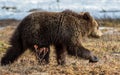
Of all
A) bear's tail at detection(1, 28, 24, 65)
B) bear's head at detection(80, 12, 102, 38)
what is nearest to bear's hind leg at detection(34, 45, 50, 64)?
bear's tail at detection(1, 28, 24, 65)

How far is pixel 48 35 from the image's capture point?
10.1 meters

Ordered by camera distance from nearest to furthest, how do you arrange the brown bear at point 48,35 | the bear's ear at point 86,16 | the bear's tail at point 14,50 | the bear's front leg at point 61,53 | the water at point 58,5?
1. the brown bear at point 48,35
2. the bear's tail at point 14,50
3. the bear's front leg at point 61,53
4. the bear's ear at point 86,16
5. the water at point 58,5

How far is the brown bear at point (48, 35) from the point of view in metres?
9.94

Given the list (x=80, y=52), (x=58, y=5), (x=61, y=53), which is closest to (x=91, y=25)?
(x=61, y=53)

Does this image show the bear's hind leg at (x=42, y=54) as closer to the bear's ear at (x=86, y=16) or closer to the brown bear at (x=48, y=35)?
the brown bear at (x=48, y=35)

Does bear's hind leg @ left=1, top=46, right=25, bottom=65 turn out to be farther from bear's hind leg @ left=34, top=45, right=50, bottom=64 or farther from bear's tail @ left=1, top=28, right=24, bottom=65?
bear's hind leg @ left=34, top=45, right=50, bottom=64

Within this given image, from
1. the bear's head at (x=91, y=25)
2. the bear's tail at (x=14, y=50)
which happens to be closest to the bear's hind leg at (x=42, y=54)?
the bear's tail at (x=14, y=50)

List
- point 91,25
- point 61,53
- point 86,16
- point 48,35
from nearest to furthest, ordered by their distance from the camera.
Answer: point 48,35, point 61,53, point 86,16, point 91,25

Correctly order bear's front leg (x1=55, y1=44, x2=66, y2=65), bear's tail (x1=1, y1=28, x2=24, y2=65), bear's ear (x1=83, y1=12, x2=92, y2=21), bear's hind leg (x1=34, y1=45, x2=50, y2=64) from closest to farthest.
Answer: bear's hind leg (x1=34, y1=45, x2=50, y2=64) → bear's tail (x1=1, y1=28, x2=24, y2=65) → bear's front leg (x1=55, y1=44, x2=66, y2=65) → bear's ear (x1=83, y1=12, x2=92, y2=21)

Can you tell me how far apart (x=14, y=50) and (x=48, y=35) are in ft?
2.79

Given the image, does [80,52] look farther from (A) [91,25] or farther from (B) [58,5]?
(B) [58,5]

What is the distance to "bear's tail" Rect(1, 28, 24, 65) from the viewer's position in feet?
33.4

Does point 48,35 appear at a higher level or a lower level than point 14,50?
higher

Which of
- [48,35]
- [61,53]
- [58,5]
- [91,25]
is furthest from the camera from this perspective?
[58,5]
